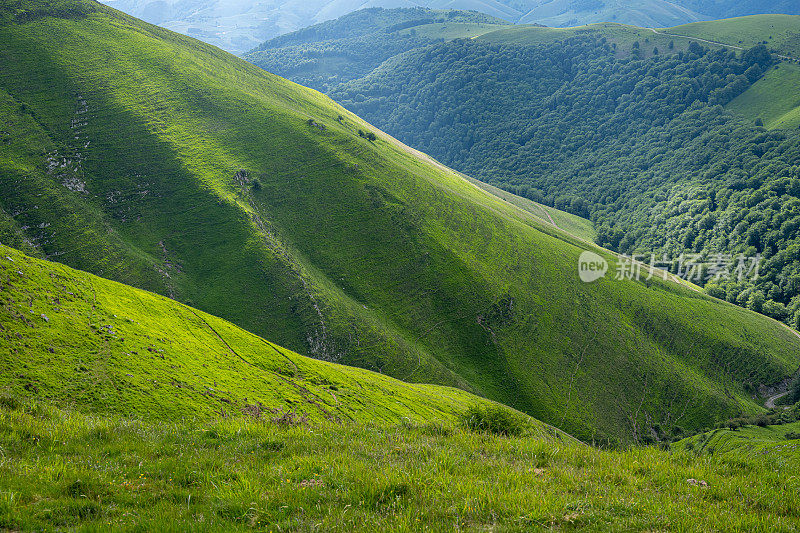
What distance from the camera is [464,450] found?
10.2 metres

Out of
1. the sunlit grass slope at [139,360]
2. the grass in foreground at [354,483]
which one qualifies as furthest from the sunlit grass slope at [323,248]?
the grass in foreground at [354,483]

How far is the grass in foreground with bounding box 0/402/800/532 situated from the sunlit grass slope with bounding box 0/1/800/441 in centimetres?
7547

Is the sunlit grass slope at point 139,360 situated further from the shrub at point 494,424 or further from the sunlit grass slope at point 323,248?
the sunlit grass slope at point 323,248

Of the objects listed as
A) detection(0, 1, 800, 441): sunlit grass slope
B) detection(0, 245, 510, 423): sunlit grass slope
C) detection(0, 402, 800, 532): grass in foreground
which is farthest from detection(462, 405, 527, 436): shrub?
detection(0, 1, 800, 441): sunlit grass slope

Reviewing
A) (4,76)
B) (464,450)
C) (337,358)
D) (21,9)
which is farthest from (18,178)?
(464,450)

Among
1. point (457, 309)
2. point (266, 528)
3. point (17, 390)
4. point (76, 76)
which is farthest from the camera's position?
point (76, 76)

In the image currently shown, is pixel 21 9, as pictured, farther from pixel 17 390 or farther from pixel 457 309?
pixel 17 390

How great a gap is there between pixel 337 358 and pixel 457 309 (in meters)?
34.4

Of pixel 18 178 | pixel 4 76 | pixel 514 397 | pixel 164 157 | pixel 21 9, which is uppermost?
pixel 21 9

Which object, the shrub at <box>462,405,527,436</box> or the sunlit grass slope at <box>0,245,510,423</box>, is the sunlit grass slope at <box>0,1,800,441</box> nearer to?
the sunlit grass slope at <box>0,245,510,423</box>

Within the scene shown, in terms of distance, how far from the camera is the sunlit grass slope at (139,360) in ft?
76.2

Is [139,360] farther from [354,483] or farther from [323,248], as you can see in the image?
[323,248]

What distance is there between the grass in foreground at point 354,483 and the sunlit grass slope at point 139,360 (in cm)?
715

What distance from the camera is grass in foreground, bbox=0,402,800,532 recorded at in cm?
687
